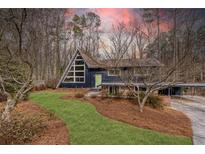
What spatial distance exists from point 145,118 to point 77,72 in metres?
6.62

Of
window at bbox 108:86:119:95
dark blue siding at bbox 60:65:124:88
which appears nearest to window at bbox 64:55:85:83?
dark blue siding at bbox 60:65:124:88

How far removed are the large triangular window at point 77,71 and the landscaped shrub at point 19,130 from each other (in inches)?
246

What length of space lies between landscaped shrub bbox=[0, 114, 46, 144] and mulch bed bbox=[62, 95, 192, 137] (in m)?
1.67

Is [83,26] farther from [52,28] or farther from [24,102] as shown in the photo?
[24,102]

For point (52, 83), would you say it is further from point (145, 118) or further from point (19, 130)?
point (19, 130)

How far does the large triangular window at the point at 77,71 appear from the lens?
11.3m

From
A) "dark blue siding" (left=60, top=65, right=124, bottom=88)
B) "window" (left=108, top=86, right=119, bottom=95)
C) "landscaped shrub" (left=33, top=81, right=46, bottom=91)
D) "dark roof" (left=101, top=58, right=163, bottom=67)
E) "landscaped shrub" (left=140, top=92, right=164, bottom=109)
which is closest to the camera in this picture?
"dark roof" (left=101, top=58, right=163, bottom=67)

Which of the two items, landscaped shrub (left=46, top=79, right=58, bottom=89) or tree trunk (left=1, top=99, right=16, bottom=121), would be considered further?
landscaped shrub (left=46, top=79, right=58, bottom=89)

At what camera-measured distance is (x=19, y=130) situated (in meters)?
4.41

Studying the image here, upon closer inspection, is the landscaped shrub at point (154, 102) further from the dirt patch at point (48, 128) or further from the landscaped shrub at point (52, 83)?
the landscaped shrub at point (52, 83)

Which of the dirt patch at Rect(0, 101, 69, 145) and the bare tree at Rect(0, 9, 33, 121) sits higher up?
the bare tree at Rect(0, 9, 33, 121)

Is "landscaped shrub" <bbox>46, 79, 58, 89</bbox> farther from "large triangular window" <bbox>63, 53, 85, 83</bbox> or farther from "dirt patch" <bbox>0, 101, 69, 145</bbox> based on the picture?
"dirt patch" <bbox>0, 101, 69, 145</bbox>

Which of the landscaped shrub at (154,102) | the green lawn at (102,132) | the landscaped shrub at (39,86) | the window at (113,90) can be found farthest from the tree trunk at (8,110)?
the window at (113,90)

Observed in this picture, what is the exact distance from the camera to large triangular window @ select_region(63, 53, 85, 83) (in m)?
11.3
